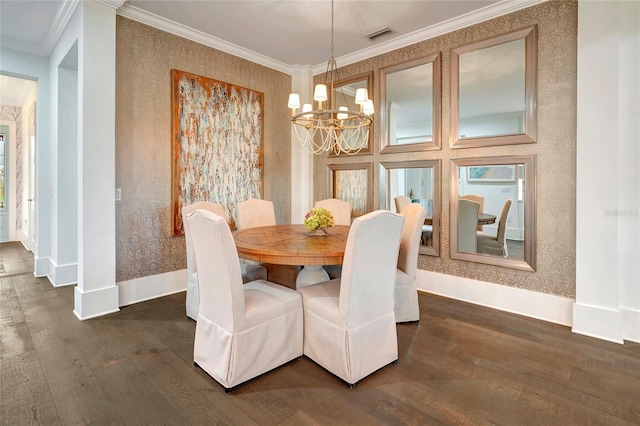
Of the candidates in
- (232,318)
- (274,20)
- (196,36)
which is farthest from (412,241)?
(196,36)

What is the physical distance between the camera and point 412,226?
274 centimetres

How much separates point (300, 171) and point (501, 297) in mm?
2969

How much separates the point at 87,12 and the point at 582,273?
15.1ft

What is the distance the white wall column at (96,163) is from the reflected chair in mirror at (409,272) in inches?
101

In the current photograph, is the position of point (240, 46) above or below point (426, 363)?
above

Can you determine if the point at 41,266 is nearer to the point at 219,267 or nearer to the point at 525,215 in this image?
the point at 219,267

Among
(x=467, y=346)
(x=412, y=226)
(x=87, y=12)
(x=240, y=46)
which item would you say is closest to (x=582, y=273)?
(x=467, y=346)

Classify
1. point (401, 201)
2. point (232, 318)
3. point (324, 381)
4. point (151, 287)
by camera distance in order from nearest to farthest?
1. point (232, 318)
2. point (324, 381)
3. point (151, 287)
4. point (401, 201)

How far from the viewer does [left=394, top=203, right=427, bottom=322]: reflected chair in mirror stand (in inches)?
107

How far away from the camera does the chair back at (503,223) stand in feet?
10.2

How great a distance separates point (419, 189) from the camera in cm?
371

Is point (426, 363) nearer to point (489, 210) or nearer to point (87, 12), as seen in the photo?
point (489, 210)

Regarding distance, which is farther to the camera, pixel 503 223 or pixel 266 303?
pixel 503 223

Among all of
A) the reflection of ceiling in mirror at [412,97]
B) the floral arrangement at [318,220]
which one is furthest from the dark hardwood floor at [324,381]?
the reflection of ceiling in mirror at [412,97]
